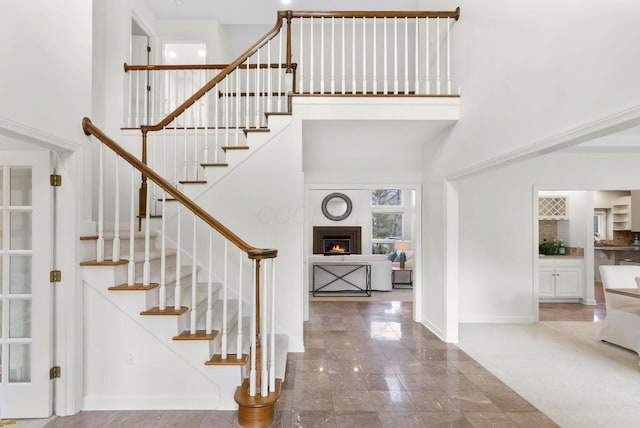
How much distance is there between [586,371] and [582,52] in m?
2.93

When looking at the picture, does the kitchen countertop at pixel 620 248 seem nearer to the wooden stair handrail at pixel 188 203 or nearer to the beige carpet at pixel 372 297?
the beige carpet at pixel 372 297

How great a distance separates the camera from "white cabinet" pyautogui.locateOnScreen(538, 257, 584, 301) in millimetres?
6004

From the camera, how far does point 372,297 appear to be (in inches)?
250

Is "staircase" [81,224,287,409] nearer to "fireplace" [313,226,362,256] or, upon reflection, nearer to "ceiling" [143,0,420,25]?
"ceiling" [143,0,420,25]

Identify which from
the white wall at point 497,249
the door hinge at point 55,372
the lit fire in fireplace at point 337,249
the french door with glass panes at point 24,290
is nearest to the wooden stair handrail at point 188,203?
the french door with glass panes at point 24,290

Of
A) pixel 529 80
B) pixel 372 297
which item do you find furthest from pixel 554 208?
pixel 529 80

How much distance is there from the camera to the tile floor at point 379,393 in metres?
2.39

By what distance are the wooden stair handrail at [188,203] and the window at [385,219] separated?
7614 millimetres

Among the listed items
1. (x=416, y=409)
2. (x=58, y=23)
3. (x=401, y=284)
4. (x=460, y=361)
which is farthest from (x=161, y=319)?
(x=401, y=284)

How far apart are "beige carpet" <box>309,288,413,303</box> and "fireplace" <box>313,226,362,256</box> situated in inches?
112

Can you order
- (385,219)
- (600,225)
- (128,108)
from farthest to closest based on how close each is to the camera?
(385,219) → (600,225) → (128,108)

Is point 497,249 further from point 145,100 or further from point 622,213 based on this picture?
point 622,213

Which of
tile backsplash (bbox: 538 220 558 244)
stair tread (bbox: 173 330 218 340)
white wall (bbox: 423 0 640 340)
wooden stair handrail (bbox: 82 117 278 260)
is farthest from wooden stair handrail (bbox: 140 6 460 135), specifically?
tile backsplash (bbox: 538 220 558 244)

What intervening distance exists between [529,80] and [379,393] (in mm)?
2685
